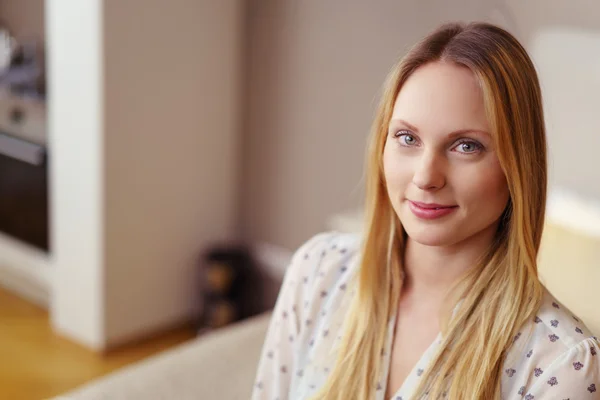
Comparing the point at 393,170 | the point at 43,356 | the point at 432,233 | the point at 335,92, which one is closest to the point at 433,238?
the point at 432,233

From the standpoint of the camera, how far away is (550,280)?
2.20m

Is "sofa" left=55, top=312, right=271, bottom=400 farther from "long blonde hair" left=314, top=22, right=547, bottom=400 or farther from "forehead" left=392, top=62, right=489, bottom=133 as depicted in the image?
"forehead" left=392, top=62, right=489, bottom=133

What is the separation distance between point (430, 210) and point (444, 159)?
7 centimetres

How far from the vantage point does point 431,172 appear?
1151 mm

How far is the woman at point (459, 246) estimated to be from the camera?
3.75 ft

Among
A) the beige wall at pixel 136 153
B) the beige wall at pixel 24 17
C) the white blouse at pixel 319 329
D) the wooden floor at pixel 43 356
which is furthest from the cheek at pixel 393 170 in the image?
the beige wall at pixel 24 17

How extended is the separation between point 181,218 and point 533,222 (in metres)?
1.88

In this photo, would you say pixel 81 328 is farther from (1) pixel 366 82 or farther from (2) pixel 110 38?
(1) pixel 366 82

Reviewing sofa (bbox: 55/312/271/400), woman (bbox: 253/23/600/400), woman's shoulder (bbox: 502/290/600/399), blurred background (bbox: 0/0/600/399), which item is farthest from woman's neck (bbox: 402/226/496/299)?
blurred background (bbox: 0/0/600/399)

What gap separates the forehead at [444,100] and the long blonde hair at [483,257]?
0.01m

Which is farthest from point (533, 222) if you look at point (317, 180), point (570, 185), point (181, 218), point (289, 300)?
point (181, 218)

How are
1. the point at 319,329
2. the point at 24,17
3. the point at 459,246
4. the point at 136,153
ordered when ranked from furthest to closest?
the point at 24,17, the point at 136,153, the point at 319,329, the point at 459,246

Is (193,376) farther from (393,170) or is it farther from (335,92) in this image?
(335,92)

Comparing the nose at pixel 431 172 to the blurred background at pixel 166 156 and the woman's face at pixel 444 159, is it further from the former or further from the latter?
the blurred background at pixel 166 156
